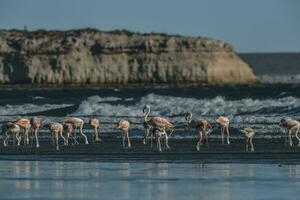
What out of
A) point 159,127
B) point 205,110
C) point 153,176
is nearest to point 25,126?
point 159,127

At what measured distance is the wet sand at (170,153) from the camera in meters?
31.9

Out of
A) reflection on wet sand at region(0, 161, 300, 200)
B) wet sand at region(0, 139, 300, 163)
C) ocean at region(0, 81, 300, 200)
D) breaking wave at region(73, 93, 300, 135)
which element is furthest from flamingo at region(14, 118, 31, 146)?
reflection on wet sand at region(0, 161, 300, 200)

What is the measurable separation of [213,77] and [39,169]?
81.6 metres

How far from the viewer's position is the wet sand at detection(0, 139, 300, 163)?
1256 inches

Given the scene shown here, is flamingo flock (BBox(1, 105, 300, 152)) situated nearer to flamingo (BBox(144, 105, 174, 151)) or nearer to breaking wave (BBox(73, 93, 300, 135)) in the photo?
flamingo (BBox(144, 105, 174, 151))

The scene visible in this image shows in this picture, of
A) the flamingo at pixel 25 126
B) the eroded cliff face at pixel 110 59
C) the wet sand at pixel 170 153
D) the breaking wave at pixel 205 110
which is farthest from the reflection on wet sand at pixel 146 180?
the eroded cliff face at pixel 110 59

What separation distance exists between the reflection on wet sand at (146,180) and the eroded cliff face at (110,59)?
7347 centimetres

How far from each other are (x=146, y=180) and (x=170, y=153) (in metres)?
7.50

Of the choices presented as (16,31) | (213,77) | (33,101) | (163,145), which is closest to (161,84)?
(213,77)

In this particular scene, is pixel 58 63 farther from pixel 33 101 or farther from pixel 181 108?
pixel 181 108

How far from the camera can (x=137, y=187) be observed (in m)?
25.1

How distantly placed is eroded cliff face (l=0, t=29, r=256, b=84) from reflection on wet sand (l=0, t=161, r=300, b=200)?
73.5 m

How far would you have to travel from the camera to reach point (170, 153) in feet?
111

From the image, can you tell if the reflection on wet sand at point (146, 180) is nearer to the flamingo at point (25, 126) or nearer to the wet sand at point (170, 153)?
the wet sand at point (170, 153)
